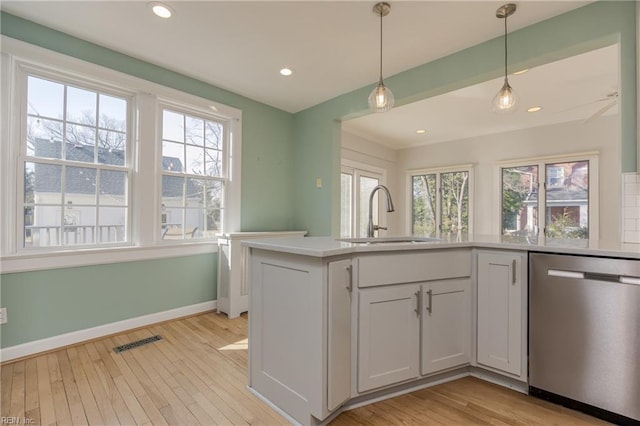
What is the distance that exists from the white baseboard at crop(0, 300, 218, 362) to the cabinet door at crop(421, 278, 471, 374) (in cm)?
254

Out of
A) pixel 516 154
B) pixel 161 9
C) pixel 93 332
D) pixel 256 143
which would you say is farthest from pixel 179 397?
pixel 516 154

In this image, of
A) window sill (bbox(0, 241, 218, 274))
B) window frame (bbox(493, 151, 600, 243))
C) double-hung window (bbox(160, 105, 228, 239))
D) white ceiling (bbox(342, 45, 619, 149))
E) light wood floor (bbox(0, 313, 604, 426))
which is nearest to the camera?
light wood floor (bbox(0, 313, 604, 426))

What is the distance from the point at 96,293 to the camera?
2658 millimetres

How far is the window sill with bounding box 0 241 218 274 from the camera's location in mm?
2262

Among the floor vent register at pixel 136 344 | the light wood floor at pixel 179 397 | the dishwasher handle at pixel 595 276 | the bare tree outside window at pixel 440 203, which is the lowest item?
the floor vent register at pixel 136 344

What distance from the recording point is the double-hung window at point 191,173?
3184 mm

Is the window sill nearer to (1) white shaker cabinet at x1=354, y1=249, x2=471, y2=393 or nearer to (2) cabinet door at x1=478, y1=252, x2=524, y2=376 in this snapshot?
(1) white shaker cabinet at x1=354, y1=249, x2=471, y2=393

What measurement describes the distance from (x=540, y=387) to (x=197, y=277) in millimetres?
3154

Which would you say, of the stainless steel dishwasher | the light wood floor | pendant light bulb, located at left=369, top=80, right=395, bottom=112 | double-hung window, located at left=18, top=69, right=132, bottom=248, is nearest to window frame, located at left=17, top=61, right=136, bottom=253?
double-hung window, located at left=18, top=69, right=132, bottom=248

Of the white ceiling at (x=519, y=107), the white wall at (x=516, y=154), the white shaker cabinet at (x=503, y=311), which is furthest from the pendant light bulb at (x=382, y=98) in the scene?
the white wall at (x=516, y=154)

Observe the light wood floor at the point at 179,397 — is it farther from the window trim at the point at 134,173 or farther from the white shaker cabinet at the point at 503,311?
the window trim at the point at 134,173

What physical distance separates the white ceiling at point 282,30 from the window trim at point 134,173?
0.26 metres

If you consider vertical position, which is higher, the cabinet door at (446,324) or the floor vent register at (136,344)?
the cabinet door at (446,324)

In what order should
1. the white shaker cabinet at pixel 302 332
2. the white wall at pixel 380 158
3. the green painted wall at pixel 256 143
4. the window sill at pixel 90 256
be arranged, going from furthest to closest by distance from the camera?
1. the white wall at pixel 380 158
2. the green painted wall at pixel 256 143
3. the window sill at pixel 90 256
4. the white shaker cabinet at pixel 302 332
